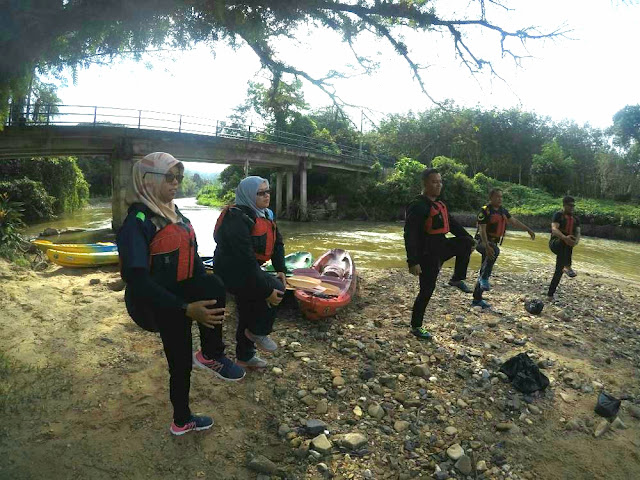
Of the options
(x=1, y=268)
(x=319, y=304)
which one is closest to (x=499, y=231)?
(x=319, y=304)

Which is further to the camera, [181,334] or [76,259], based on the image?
[76,259]

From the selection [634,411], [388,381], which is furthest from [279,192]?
[634,411]

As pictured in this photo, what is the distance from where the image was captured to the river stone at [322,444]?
2.66 metres

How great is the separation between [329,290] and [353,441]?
2901mm

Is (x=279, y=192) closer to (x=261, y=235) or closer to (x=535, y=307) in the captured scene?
(x=535, y=307)

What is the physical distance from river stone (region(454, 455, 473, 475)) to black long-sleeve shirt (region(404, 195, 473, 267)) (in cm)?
198

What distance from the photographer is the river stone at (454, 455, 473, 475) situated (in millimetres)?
2600

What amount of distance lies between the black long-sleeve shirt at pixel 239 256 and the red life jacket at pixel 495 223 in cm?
428

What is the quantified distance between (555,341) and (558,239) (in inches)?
94.5

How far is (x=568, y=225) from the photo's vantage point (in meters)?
6.65

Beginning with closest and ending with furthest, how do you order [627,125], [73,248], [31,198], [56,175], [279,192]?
[73,248] < [31,198] < [56,175] < [279,192] < [627,125]

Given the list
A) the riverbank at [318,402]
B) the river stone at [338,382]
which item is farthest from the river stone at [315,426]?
the river stone at [338,382]

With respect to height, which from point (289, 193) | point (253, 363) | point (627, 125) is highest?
point (627, 125)

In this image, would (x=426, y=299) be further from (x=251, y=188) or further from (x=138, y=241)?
(x=138, y=241)
